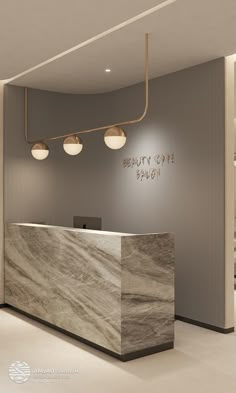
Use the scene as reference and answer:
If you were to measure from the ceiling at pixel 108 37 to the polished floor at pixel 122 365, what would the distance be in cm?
304

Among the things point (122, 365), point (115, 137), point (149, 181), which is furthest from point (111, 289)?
point (149, 181)

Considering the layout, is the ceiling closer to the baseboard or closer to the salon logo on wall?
the salon logo on wall

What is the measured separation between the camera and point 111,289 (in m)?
4.34

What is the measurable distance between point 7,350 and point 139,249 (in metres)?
1.70

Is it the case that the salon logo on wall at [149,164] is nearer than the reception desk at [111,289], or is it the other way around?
the reception desk at [111,289]

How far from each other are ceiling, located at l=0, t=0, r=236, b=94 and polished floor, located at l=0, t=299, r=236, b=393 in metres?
3.04

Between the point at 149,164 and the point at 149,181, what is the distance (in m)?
0.23

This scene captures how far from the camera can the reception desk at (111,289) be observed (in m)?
4.27

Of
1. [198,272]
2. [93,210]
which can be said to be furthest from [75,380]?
[93,210]
